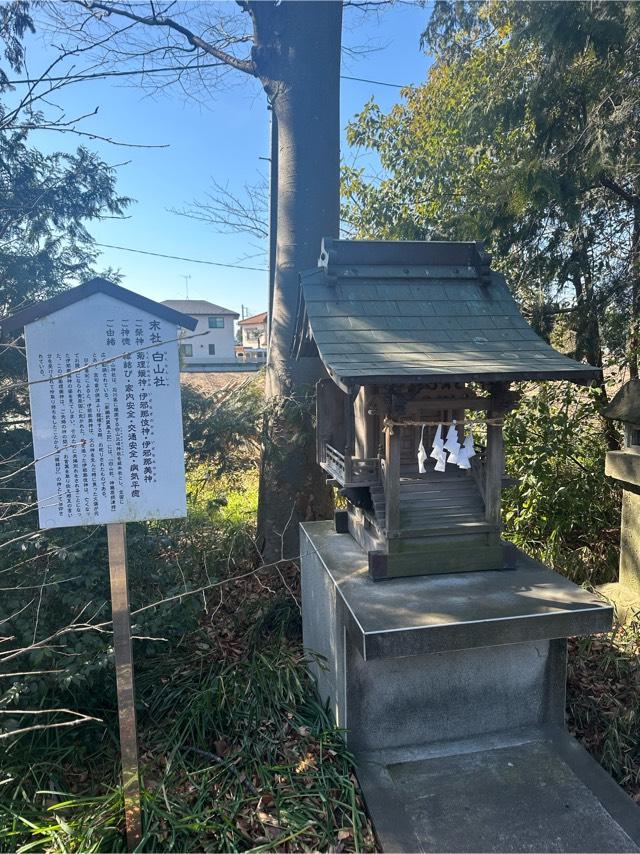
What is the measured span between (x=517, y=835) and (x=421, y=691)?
826 millimetres

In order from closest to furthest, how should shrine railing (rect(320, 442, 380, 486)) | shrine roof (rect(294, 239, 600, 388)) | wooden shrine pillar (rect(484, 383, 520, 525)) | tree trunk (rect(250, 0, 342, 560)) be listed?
1. shrine roof (rect(294, 239, 600, 388))
2. wooden shrine pillar (rect(484, 383, 520, 525))
3. shrine railing (rect(320, 442, 380, 486))
4. tree trunk (rect(250, 0, 342, 560))

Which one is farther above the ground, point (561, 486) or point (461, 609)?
point (561, 486)

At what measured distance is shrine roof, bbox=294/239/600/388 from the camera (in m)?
3.10

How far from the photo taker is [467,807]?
279 centimetres

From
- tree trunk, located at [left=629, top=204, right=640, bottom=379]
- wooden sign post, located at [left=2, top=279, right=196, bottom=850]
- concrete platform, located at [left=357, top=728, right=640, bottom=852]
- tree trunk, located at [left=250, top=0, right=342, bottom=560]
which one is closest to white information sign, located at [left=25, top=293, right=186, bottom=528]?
wooden sign post, located at [left=2, top=279, right=196, bottom=850]

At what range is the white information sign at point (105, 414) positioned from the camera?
8.57ft

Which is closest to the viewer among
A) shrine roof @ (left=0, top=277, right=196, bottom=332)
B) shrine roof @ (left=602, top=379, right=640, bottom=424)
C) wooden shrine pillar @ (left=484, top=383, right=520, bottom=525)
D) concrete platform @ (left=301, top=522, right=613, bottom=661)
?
shrine roof @ (left=0, top=277, right=196, bottom=332)

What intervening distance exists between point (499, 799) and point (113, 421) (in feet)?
9.44

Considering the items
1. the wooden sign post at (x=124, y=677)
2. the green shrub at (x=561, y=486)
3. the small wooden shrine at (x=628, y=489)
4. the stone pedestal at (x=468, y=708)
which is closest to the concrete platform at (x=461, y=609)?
the stone pedestal at (x=468, y=708)

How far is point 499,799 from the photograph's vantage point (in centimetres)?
284

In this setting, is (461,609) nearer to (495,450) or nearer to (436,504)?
(436,504)

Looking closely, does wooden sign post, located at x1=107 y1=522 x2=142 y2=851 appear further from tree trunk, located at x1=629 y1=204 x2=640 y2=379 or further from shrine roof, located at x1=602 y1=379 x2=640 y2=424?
tree trunk, located at x1=629 y1=204 x2=640 y2=379

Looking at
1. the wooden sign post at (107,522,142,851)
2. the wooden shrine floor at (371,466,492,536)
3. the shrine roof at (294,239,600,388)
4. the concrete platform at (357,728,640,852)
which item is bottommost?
the concrete platform at (357,728,640,852)

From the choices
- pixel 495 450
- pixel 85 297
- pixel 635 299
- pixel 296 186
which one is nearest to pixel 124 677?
pixel 85 297
